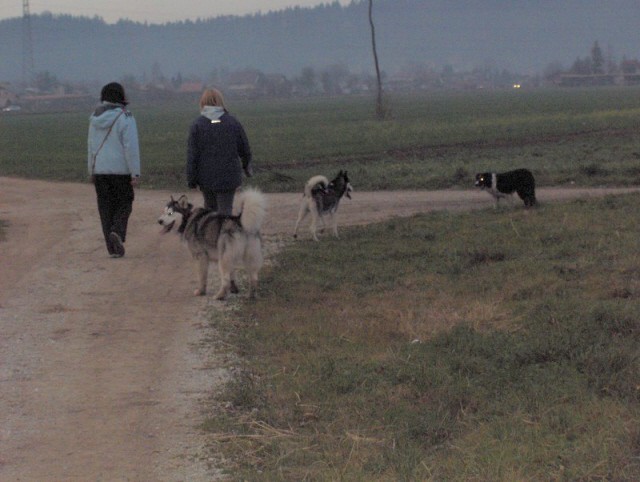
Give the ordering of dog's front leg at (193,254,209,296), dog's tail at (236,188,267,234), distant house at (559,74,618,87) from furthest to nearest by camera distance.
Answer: distant house at (559,74,618,87)
dog's front leg at (193,254,209,296)
dog's tail at (236,188,267,234)

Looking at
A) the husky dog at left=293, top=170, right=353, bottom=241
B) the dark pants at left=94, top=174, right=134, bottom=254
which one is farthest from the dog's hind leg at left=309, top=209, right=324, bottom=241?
the dark pants at left=94, top=174, right=134, bottom=254

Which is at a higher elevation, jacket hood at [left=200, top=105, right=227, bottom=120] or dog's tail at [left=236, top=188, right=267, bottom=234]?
jacket hood at [left=200, top=105, right=227, bottom=120]

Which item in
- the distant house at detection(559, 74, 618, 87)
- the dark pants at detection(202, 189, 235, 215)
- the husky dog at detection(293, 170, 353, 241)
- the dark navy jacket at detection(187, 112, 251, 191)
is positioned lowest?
the husky dog at detection(293, 170, 353, 241)

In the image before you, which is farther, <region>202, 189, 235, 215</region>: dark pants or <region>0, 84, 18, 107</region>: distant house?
<region>0, 84, 18, 107</region>: distant house

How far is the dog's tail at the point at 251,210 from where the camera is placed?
10.2 meters

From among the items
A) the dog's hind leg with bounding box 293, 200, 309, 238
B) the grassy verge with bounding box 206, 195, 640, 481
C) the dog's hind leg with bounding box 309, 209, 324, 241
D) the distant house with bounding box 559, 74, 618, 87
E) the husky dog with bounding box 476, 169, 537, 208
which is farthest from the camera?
the distant house with bounding box 559, 74, 618, 87

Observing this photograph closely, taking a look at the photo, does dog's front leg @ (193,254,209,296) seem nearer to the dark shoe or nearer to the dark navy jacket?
the dark navy jacket

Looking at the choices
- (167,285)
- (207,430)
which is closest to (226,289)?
(167,285)

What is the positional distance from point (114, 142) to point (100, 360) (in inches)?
199

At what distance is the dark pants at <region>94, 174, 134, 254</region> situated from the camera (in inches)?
506

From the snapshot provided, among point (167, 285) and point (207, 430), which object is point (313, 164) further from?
point (207, 430)

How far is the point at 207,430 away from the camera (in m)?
6.58

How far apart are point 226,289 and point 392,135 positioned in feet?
→ 113

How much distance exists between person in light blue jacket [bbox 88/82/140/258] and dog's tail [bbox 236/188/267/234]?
274cm
